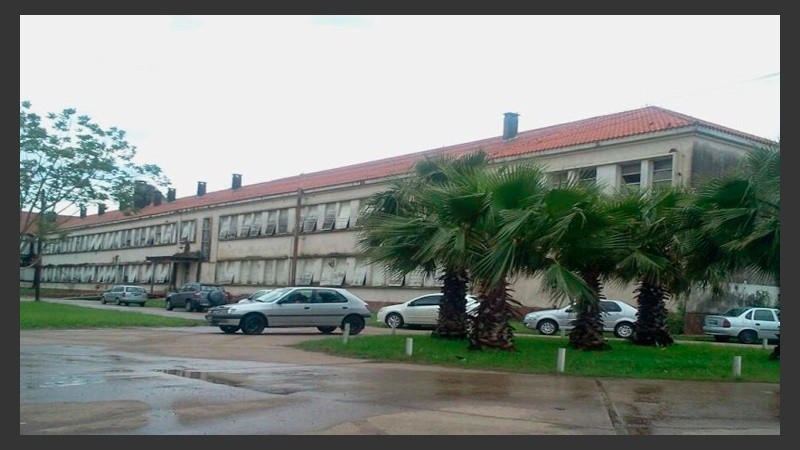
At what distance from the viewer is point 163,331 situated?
26.8 m

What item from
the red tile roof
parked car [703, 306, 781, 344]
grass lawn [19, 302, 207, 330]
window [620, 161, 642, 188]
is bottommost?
grass lawn [19, 302, 207, 330]

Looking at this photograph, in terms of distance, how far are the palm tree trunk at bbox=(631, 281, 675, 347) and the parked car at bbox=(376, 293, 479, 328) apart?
31.8 feet

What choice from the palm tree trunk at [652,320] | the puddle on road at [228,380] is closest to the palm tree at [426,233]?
the palm tree trunk at [652,320]

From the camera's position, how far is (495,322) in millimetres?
18219

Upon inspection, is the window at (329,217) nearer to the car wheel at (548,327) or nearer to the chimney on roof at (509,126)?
the chimney on roof at (509,126)

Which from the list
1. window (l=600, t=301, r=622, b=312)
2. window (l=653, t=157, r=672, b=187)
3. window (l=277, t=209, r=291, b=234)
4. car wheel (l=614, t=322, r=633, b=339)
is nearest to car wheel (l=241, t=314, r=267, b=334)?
window (l=600, t=301, r=622, b=312)

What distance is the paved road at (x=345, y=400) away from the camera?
9.56 metres

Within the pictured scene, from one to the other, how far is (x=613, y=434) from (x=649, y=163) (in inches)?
956

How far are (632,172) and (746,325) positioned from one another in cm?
776

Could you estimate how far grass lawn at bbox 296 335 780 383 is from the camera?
15.6 metres

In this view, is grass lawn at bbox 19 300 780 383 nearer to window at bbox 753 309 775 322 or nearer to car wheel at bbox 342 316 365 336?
car wheel at bbox 342 316 365 336

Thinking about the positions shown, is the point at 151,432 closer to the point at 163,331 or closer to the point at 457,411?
the point at 457,411

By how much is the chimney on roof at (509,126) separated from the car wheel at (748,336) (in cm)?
1760

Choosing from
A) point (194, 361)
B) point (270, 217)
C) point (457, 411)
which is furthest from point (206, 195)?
point (457, 411)
